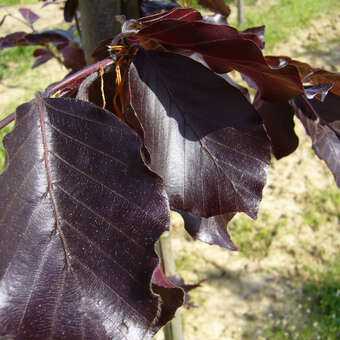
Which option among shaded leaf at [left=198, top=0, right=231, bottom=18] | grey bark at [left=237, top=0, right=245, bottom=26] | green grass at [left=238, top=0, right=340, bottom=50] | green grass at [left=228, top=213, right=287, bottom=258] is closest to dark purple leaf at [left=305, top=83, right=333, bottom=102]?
shaded leaf at [left=198, top=0, right=231, bottom=18]

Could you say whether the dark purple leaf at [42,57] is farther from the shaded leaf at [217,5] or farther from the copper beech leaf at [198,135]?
the copper beech leaf at [198,135]

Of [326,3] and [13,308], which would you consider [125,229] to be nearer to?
[13,308]

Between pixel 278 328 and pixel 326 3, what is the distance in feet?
19.2

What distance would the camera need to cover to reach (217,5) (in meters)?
0.96

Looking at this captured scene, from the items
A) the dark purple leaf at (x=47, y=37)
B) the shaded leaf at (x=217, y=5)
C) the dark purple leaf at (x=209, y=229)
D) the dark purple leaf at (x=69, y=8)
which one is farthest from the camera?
the dark purple leaf at (x=47, y=37)

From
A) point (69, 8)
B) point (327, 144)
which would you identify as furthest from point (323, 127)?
point (69, 8)

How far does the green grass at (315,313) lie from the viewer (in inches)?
89.7

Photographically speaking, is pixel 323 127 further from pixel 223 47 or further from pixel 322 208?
pixel 322 208

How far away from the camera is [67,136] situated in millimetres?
424

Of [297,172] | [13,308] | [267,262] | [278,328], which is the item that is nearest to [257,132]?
[13,308]

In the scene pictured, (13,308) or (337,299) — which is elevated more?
(13,308)

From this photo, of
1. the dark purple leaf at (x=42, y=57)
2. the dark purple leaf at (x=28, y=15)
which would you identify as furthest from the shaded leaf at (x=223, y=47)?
the dark purple leaf at (x=28, y=15)

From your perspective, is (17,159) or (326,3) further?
(326,3)

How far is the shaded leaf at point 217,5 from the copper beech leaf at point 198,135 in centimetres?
55
